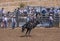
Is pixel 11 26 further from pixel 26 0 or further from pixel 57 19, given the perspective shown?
pixel 26 0

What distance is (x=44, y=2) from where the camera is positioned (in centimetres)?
4997

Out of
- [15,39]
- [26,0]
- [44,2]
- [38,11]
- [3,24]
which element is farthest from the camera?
[26,0]

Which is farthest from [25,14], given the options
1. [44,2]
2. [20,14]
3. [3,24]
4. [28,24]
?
[44,2]

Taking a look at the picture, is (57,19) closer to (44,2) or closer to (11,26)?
(11,26)

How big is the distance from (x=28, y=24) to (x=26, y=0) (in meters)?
37.0

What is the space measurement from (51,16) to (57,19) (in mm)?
551

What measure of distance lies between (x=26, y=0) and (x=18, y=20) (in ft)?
99.7

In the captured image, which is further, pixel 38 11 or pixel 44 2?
pixel 44 2

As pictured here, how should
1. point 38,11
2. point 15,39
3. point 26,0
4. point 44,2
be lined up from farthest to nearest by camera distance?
point 26,0
point 44,2
point 38,11
point 15,39

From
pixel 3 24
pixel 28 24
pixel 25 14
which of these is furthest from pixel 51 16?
pixel 28 24

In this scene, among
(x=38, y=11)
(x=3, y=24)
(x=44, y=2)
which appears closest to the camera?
(x=3, y=24)

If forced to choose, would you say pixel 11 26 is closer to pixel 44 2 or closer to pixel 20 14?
pixel 20 14

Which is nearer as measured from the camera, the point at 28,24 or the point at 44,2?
the point at 28,24

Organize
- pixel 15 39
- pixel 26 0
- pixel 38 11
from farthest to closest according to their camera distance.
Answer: pixel 26 0, pixel 38 11, pixel 15 39
